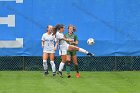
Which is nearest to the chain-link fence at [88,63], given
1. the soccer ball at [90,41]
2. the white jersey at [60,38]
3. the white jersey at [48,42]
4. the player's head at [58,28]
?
the soccer ball at [90,41]

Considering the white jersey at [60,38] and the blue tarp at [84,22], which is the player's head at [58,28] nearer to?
the white jersey at [60,38]

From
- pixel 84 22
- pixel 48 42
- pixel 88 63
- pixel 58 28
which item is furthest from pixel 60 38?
pixel 88 63

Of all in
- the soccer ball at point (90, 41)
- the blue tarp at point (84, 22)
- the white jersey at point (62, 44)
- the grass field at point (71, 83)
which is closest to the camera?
the grass field at point (71, 83)

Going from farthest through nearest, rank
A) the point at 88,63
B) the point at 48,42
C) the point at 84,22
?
the point at 88,63 < the point at 84,22 < the point at 48,42

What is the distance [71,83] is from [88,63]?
4830 mm

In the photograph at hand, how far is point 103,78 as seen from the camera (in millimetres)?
16422

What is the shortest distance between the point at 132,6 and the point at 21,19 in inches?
162

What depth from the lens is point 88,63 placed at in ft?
63.6

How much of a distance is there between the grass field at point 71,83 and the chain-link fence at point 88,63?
70 cm

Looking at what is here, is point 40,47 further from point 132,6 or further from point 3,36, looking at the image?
point 132,6

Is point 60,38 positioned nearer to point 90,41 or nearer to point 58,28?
point 58,28

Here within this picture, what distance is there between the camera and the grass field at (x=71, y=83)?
1290cm

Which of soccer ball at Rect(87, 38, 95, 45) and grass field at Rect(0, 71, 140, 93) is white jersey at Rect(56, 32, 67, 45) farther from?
soccer ball at Rect(87, 38, 95, 45)

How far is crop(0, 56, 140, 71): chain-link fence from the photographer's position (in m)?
19.2
